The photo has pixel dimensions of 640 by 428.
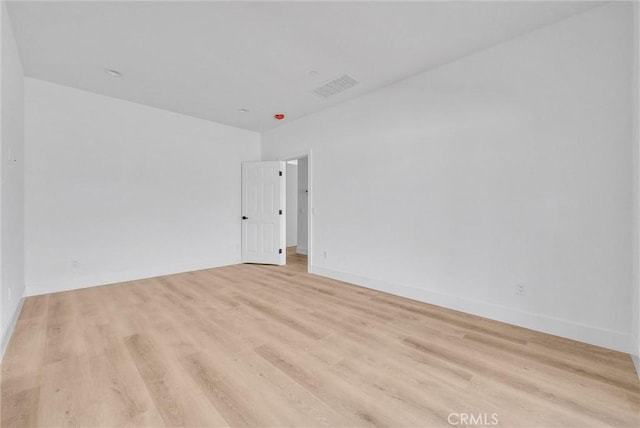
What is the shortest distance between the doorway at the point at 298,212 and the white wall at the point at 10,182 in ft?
12.1

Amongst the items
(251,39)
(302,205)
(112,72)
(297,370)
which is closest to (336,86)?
(251,39)

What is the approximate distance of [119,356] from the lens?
202 cm

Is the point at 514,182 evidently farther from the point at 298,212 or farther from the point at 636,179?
the point at 298,212

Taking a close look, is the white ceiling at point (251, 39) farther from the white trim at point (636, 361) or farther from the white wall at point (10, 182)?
the white trim at point (636, 361)

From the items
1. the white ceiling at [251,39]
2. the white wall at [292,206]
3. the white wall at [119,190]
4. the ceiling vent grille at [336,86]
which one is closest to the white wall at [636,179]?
the white ceiling at [251,39]

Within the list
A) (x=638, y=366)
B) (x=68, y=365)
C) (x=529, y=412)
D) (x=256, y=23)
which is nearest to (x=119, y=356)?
(x=68, y=365)

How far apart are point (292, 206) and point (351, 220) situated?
412cm

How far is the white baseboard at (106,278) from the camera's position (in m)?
3.45

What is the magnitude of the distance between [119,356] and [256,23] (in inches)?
116

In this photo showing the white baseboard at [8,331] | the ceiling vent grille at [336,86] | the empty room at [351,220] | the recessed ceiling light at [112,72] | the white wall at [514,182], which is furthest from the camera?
the ceiling vent grille at [336,86]

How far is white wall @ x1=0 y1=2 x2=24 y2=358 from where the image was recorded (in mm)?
2186

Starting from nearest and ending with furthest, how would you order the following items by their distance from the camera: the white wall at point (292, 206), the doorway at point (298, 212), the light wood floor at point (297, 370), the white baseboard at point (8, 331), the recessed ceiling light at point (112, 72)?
the light wood floor at point (297, 370)
the white baseboard at point (8, 331)
the recessed ceiling light at point (112, 72)
the doorway at point (298, 212)
the white wall at point (292, 206)

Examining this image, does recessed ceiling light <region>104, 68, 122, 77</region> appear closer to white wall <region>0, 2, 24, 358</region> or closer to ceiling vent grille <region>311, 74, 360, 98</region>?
white wall <region>0, 2, 24, 358</region>

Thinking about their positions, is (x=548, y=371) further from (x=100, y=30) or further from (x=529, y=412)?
(x=100, y=30)
